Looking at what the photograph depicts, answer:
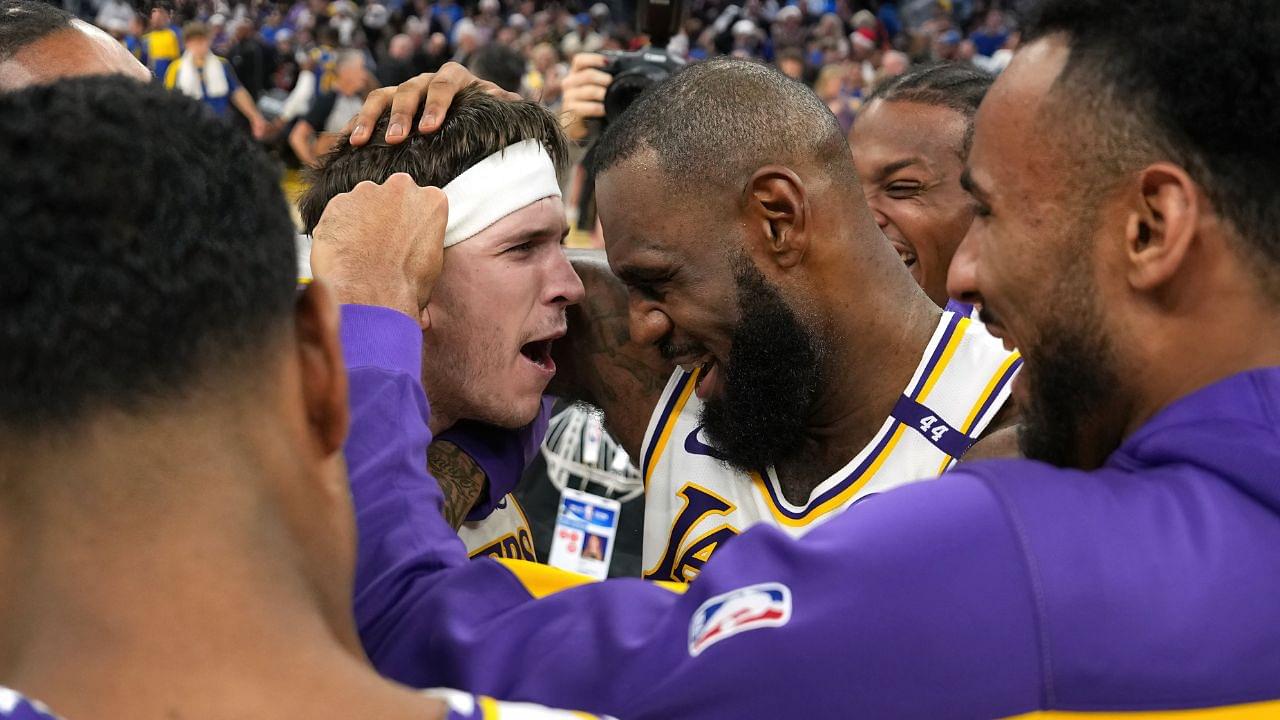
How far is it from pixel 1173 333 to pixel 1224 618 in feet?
1.21

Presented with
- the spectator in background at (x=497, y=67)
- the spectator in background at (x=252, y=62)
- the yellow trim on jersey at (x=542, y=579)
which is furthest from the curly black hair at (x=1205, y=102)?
the spectator in background at (x=252, y=62)

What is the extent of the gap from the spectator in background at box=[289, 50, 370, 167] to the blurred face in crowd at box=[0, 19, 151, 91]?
12.1m

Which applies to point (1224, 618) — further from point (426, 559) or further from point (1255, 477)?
point (426, 559)

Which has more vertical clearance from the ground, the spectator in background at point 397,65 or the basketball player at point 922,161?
the basketball player at point 922,161

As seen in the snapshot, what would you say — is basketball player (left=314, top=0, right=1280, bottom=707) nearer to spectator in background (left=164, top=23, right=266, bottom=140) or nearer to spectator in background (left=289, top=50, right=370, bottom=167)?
spectator in background (left=164, top=23, right=266, bottom=140)

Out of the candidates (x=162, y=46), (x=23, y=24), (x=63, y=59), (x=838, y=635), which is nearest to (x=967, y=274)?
(x=838, y=635)

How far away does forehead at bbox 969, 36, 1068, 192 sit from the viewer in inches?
63.3

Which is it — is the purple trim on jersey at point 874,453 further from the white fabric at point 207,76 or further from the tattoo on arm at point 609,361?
the white fabric at point 207,76

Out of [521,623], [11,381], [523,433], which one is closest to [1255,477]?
[521,623]

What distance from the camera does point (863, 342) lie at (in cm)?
269

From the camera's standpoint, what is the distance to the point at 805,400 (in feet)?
8.83

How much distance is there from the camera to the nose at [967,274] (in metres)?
→ 1.74

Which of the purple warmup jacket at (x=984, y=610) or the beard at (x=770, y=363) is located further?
the beard at (x=770, y=363)

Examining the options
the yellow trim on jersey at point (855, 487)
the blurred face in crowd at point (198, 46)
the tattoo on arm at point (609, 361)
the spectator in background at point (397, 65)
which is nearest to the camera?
the yellow trim on jersey at point (855, 487)
